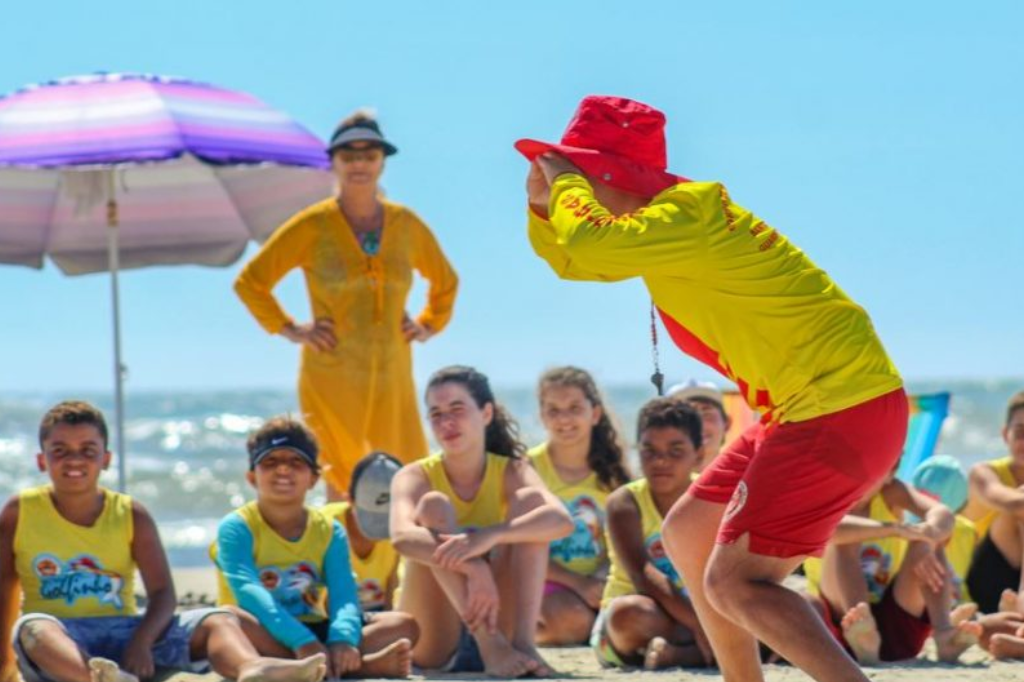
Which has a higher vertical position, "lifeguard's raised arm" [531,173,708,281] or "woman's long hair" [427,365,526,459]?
"lifeguard's raised arm" [531,173,708,281]

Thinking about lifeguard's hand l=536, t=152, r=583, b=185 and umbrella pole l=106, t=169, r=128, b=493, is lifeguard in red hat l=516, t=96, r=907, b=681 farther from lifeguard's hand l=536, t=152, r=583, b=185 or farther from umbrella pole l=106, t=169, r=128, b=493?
umbrella pole l=106, t=169, r=128, b=493

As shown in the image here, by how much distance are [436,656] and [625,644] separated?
2.13 ft

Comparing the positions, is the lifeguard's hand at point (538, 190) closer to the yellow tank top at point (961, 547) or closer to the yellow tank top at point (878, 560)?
the yellow tank top at point (878, 560)

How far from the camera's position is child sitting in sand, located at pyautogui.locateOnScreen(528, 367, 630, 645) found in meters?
7.43

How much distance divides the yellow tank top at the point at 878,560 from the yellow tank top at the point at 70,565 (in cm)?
243

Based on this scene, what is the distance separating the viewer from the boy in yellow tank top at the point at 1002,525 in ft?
24.3

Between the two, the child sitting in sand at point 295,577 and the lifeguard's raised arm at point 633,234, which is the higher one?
the lifeguard's raised arm at point 633,234

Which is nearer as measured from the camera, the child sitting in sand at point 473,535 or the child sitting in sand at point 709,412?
the child sitting in sand at point 473,535

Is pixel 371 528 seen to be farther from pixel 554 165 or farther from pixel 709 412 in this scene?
pixel 554 165

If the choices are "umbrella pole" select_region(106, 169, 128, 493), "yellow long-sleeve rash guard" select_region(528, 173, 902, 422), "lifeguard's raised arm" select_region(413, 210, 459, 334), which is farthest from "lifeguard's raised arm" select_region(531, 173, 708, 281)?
"umbrella pole" select_region(106, 169, 128, 493)

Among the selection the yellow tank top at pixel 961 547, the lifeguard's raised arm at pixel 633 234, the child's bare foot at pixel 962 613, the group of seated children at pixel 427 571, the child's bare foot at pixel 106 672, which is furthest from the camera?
the yellow tank top at pixel 961 547

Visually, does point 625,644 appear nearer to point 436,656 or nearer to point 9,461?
point 436,656

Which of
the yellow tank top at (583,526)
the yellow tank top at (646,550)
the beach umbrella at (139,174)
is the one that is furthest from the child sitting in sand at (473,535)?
the beach umbrella at (139,174)

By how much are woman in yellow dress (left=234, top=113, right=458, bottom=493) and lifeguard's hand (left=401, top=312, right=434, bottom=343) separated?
0.05 meters
